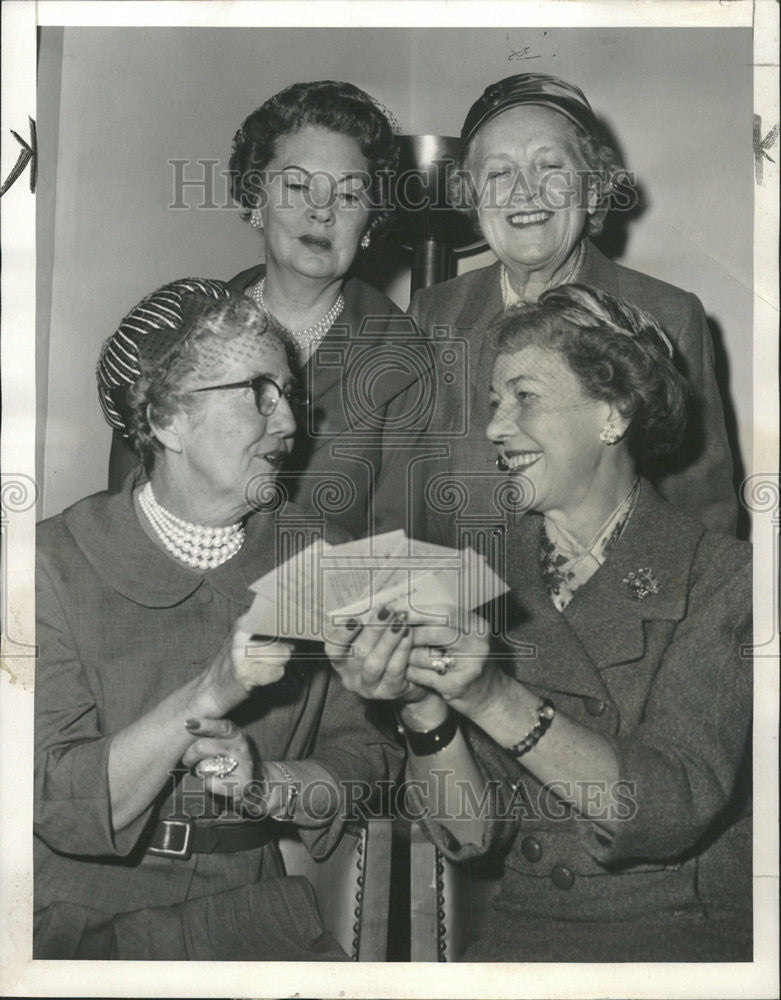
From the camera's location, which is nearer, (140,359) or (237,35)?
(140,359)

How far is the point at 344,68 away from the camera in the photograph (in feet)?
6.04

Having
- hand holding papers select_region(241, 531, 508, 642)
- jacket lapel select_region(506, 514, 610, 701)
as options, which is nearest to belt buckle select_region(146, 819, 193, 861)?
hand holding papers select_region(241, 531, 508, 642)

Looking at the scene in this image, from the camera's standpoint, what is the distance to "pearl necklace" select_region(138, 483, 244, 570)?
1732mm

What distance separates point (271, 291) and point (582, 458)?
554mm

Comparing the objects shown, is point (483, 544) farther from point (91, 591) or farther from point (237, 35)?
point (237, 35)

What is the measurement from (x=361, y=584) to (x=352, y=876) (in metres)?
0.46

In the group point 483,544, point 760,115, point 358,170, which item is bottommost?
point 483,544

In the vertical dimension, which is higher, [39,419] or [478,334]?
[478,334]

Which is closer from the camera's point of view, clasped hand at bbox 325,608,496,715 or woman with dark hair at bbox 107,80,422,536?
clasped hand at bbox 325,608,496,715

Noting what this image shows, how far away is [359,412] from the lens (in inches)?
70.9

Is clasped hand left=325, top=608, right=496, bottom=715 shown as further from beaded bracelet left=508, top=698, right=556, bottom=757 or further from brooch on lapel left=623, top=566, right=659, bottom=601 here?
brooch on lapel left=623, top=566, right=659, bottom=601

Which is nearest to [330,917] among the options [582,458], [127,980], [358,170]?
[127,980]

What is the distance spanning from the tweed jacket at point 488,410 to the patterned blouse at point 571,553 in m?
0.08

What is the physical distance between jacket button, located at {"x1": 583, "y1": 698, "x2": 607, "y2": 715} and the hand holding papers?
212mm
